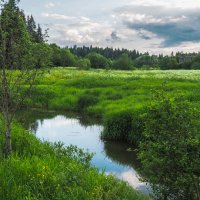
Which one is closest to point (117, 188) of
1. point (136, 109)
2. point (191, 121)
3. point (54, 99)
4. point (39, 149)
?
point (191, 121)

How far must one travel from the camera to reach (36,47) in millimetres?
10422

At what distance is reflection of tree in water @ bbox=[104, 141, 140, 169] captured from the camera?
15.4 m

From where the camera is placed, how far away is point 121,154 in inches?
653

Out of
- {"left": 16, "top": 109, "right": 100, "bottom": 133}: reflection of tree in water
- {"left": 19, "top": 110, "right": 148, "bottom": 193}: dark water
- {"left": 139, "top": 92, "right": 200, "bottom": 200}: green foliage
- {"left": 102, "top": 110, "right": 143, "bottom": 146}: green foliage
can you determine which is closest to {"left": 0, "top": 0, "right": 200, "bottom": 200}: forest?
{"left": 139, "top": 92, "right": 200, "bottom": 200}: green foliage

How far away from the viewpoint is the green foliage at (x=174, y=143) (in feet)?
25.2

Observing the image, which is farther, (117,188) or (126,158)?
(126,158)

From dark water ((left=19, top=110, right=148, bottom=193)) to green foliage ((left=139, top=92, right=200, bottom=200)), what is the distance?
1.23 metres

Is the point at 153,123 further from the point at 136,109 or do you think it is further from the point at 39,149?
the point at 136,109

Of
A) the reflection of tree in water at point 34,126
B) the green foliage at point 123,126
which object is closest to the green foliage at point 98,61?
the reflection of tree in water at point 34,126

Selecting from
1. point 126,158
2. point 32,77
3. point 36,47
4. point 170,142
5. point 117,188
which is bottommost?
point 126,158

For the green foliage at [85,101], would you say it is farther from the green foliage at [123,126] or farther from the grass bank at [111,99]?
the green foliage at [123,126]

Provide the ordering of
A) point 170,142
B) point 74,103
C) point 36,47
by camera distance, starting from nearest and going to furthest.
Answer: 1. point 170,142
2. point 36,47
3. point 74,103

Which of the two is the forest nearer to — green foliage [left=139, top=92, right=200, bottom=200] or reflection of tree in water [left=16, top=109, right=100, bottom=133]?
green foliage [left=139, top=92, right=200, bottom=200]

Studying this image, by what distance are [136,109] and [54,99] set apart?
15887 mm
